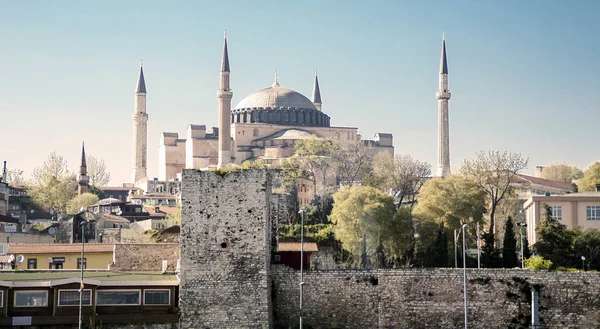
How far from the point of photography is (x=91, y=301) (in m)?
34.1

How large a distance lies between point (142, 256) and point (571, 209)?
24.0 m

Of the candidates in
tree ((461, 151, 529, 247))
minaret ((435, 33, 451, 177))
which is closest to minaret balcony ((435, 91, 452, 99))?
minaret ((435, 33, 451, 177))

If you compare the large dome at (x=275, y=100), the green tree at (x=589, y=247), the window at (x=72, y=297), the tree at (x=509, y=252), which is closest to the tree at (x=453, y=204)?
the tree at (x=509, y=252)

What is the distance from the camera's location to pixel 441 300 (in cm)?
3525

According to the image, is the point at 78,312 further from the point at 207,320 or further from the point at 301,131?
the point at 301,131

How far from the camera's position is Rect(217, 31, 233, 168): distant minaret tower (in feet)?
345

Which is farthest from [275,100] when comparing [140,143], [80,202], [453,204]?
[453,204]

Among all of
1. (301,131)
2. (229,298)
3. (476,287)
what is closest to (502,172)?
(476,287)

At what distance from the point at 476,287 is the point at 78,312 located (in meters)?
11.5

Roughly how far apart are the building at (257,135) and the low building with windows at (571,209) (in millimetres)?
53866

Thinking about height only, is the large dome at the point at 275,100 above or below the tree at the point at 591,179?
above

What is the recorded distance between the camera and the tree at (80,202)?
268 feet

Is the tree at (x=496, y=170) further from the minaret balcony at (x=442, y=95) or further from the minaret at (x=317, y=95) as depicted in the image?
the minaret at (x=317, y=95)

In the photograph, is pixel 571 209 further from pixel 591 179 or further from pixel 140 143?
pixel 140 143
